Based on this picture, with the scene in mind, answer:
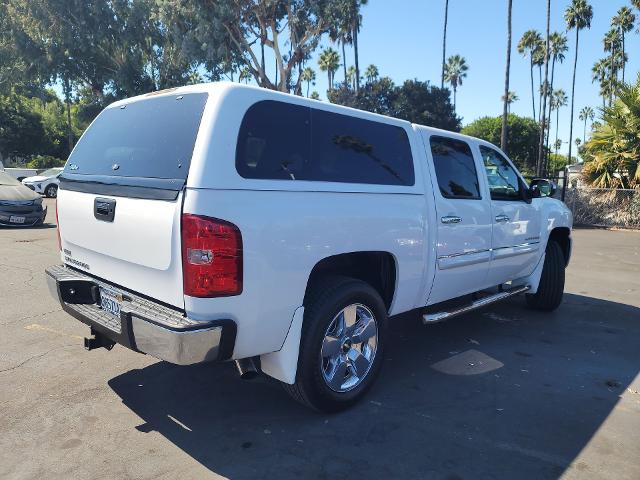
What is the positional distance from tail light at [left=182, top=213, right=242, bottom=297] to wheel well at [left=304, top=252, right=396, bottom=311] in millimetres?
859

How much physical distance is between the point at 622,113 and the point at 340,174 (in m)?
17.8

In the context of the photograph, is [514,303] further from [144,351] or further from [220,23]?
[220,23]

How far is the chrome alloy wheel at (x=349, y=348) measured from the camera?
3244 mm

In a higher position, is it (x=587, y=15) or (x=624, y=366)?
(x=587, y=15)

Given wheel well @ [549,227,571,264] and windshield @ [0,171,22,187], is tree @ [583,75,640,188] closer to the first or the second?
wheel well @ [549,227,571,264]

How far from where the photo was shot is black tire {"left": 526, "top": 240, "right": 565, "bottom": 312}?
5902 mm

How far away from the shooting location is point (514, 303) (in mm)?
6543

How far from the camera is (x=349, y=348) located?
133 inches

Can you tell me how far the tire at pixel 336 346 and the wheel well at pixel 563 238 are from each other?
3.54m

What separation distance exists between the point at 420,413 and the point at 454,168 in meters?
2.13

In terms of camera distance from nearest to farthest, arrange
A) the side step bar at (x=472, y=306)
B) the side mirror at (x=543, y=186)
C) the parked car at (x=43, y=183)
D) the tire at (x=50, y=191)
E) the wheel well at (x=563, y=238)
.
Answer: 1. the side step bar at (x=472, y=306)
2. the side mirror at (x=543, y=186)
3. the wheel well at (x=563, y=238)
4. the parked car at (x=43, y=183)
5. the tire at (x=50, y=191)

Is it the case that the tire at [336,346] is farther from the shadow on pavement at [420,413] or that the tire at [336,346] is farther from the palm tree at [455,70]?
the palm tree at [455,70]

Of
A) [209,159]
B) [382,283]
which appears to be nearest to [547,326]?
[382,283]

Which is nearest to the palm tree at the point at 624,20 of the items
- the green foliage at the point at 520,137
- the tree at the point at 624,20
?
the tree at the point at 624,20
